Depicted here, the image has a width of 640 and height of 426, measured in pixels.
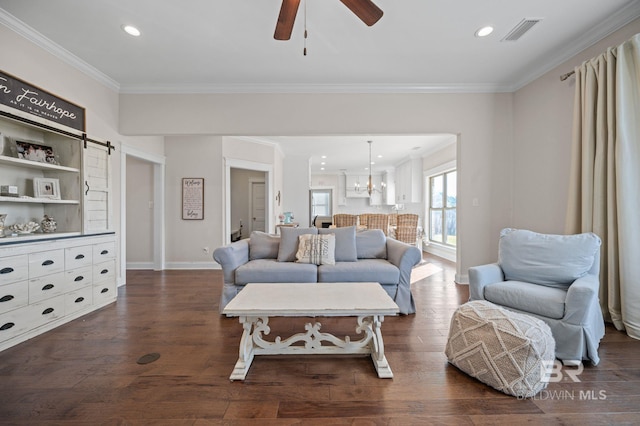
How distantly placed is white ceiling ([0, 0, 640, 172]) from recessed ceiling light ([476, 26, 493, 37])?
0.07 metres

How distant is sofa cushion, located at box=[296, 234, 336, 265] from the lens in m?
3.03

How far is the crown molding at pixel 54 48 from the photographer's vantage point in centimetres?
244

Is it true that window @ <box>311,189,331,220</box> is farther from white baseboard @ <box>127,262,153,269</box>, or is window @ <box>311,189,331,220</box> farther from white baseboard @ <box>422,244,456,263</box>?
white baseboard @ <box>127,262,153,269</box>

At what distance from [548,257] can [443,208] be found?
467 cm

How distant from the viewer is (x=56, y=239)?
2477 mm

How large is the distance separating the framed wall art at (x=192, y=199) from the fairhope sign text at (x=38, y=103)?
2.10 meters

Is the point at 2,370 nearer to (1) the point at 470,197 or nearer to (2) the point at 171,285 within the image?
(2) the point at 171,285

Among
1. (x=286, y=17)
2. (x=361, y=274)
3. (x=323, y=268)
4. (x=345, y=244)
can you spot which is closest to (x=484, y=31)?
(x=286, y=17)

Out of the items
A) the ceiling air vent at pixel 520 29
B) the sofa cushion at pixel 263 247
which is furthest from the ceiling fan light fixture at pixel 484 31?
the sofa cushion at pixel 263 247

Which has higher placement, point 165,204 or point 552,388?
point 165,204

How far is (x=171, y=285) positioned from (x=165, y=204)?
1.78 m

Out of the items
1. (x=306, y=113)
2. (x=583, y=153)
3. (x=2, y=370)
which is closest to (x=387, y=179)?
(x=306, y=113)

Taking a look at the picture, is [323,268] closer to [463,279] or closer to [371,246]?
[371,246]

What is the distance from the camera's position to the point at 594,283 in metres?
1.95
